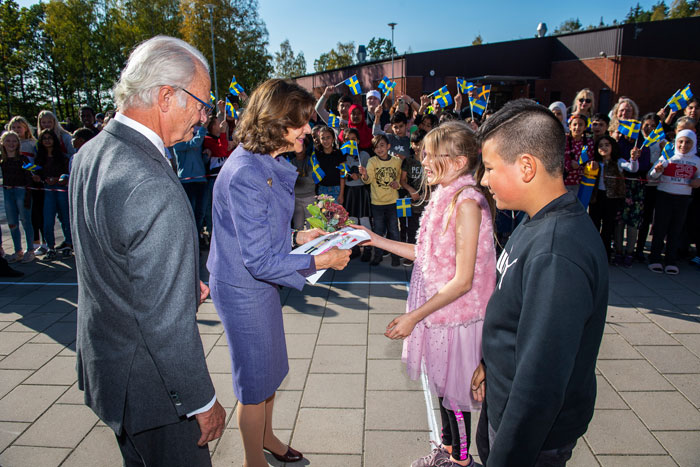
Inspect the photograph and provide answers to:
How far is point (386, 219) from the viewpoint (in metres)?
6.96

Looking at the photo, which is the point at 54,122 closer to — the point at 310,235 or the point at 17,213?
the point at 17,213

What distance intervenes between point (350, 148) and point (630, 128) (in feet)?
Result: 14.4

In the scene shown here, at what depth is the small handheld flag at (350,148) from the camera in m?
6.94

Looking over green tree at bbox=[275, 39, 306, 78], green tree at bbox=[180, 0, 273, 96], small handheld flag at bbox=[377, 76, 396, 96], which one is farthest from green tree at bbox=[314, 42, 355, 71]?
small handheld flag at bbox=[377, 76, 396, 96]

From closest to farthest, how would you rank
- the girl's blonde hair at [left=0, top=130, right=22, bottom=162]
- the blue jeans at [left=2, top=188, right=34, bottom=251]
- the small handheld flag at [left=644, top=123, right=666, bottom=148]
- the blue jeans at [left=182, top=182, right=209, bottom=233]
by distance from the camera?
the small handheld flag at [left=644, top=123, right=666, bottom=148], the girl's blonde hair at [left=0, top=130, right=22, bottom=162], the blue jeans at [left=2, top=188, right=34, bottom=251], the blue jeans at [left=182, top=182, right=209, bottom=233]

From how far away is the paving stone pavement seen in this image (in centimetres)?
280

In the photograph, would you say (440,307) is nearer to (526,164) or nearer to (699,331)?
(526,164)

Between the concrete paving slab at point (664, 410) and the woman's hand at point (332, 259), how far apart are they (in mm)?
2528

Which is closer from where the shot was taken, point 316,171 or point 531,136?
point 531,136

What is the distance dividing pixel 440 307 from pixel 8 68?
3434 centimetres

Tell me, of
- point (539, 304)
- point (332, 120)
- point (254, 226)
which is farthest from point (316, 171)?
point (539, 304)

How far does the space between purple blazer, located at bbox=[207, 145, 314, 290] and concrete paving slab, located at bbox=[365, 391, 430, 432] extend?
1528 mm

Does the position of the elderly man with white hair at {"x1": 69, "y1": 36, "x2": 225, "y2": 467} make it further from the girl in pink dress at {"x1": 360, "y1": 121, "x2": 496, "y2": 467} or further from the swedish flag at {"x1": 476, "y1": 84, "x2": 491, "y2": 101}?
the swedish flag at {"x1": 476, "y1": 84, "x2": 491, "y2": 101}

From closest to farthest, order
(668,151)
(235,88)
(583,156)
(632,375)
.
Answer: (632,375) < (668,151) < (583,156) < (235,88)
